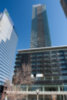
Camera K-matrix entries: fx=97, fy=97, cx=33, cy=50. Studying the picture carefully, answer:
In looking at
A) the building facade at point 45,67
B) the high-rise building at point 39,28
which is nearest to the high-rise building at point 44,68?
the building facade at point 45,67

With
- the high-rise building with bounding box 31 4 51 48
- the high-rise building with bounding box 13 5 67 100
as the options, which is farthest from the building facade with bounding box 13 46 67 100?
the high-rise building with bounding box 31 4 51 48

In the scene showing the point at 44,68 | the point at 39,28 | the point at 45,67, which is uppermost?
the point at 39,28

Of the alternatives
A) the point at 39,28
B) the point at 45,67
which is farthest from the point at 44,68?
the point at 39,28

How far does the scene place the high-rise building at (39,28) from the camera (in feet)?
314

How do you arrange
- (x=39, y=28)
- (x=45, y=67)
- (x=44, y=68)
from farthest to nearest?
(x=39, y=28), (x=45, y=67), (x=44, y=68)

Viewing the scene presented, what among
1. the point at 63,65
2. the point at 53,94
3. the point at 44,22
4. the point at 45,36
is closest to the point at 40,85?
the point at 53,94

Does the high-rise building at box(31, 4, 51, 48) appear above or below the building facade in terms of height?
above

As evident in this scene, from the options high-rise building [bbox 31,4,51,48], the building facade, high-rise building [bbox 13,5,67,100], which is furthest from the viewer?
high-rise building [bbox 31,4,51,48]

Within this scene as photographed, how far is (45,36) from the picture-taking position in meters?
102

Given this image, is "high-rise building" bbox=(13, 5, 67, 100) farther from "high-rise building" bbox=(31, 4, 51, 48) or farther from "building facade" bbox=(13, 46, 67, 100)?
"high-rise building" bbox=(31, 4, 51, 48)

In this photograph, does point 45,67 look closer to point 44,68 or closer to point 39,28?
point 44,68

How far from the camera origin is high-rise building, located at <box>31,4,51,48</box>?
3765 inches

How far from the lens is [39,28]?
107188 mm

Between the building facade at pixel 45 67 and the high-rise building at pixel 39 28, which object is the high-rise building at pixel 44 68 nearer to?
the building facade at pixel 45 67
